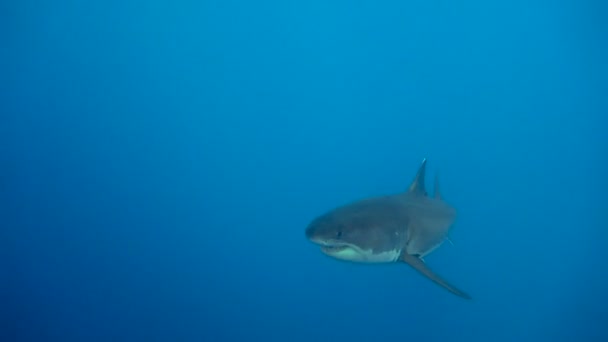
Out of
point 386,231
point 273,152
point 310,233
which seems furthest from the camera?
point 273,152

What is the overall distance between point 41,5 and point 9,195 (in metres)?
4.35

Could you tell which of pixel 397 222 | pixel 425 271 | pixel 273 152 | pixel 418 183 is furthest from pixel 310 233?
pixel 273 152

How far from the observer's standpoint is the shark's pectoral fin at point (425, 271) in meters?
4.19

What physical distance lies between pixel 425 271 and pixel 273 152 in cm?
899

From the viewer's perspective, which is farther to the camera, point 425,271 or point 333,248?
point 425,271

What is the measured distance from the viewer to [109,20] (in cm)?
1058

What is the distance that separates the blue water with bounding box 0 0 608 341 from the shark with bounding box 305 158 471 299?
537 centimetres

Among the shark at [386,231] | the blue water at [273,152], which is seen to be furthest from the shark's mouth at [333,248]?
the blue water at [273,152]

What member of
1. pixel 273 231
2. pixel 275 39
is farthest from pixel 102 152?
pixel 275 39

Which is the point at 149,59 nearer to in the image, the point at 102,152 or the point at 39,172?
the point at 102,152

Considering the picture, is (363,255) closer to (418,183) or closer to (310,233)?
(310,233)

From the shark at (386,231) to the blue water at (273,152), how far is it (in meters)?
5.37

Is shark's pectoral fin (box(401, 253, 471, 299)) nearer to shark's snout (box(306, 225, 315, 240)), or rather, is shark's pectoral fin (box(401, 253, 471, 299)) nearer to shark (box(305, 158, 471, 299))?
shark (box(305, 158, 471, 299))

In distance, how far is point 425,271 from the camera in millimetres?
4406
